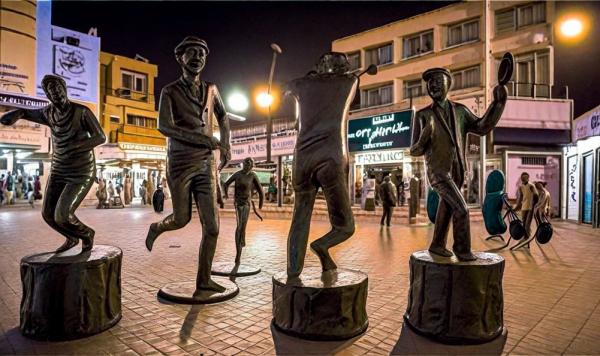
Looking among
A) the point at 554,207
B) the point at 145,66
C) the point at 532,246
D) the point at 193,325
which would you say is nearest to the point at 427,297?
the point at 193,325

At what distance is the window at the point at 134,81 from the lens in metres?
32.2

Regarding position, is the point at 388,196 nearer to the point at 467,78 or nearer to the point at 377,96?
the point at 467,78

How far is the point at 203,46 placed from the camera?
14.2 feet

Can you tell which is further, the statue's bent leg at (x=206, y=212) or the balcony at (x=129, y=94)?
the balcony at (x=129, y=94)

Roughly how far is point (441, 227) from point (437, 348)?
1198 mm

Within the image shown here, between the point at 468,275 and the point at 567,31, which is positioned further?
the point at 567,31

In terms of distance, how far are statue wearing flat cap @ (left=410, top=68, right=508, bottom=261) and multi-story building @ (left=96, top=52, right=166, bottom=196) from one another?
24755 millimetres

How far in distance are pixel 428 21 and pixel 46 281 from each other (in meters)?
22.7

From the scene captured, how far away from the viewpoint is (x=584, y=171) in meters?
14.3

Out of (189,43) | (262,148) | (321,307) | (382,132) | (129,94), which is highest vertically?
(129,94)

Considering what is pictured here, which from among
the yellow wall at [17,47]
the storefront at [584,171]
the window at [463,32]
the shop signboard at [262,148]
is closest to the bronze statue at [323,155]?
the storefront at [584,171]

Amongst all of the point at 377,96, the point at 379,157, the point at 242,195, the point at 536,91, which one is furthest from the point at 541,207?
the point at 377,96

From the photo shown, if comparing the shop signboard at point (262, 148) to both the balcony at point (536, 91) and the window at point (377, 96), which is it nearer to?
the window at point (377, 96)

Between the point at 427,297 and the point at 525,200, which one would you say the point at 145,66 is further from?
the point at 427,297
